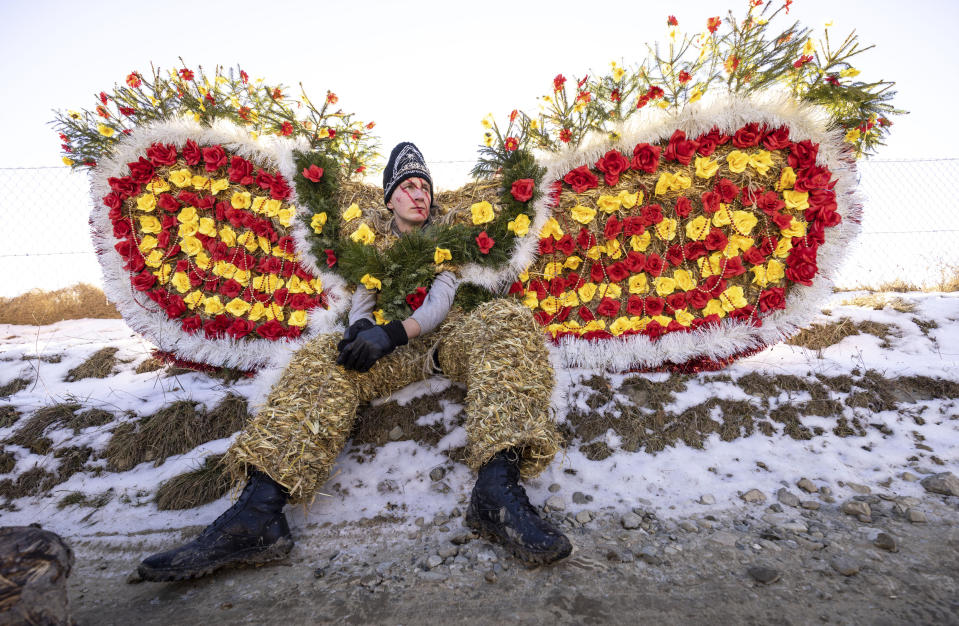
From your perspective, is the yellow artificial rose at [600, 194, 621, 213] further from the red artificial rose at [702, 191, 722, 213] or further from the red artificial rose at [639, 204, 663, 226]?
the red artificial rose at [702, 191, 722, 213]

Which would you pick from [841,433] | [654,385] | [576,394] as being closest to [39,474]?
[576,394]

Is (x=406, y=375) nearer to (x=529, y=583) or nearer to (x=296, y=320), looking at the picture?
(x=296, y=320)

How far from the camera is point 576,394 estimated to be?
264cm

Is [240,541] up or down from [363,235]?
down

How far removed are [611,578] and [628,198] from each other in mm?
2076

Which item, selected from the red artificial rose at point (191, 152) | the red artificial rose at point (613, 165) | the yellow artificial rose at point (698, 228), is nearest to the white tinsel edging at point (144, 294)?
the red artificial rose at point (191, 152)

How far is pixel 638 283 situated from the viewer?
284 cm

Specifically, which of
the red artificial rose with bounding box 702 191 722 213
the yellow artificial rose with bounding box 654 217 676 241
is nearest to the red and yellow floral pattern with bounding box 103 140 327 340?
→ the yellow artificial rose with bounding box 654 217 676 241

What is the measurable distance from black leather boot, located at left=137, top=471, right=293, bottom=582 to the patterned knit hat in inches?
74.6

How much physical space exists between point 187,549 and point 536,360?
151cm

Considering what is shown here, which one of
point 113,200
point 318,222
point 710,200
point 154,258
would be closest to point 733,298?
point 710,200

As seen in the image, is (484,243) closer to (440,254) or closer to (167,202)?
(440,254)

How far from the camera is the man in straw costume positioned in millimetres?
1591

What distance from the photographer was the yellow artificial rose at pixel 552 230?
9.04 ft
